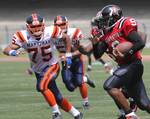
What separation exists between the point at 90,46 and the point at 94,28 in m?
0.34

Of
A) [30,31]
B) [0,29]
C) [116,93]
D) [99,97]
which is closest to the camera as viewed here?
[116,93]

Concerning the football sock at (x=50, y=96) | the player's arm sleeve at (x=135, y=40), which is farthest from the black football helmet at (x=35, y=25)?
the player's arm sleeve at (x=135, y=40)

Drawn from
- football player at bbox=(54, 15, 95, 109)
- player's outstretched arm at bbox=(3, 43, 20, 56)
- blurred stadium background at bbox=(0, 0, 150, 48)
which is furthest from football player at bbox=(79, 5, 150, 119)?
blurred stadium background at bbox=(0, 0, 150, 48)

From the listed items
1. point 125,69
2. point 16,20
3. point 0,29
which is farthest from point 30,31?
point 16,20

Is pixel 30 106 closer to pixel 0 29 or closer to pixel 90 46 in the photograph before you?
pixel 90 46

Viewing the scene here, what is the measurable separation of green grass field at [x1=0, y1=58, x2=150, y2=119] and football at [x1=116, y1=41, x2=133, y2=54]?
1713mm

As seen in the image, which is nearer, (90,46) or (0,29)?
(90,46)

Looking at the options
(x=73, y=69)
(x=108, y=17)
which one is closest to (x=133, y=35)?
(x=108, y=17)

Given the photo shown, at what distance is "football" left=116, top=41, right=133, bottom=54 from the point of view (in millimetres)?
6770

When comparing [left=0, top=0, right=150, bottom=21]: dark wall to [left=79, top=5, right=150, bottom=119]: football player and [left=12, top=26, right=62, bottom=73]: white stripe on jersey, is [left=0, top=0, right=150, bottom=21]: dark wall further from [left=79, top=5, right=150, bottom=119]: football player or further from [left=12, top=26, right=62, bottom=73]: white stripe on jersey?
[left=79, top=5, right=150, bottom=119]: football player

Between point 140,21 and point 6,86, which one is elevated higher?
point 6,86

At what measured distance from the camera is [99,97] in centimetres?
1071

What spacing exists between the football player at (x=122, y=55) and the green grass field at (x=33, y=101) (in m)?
1.40

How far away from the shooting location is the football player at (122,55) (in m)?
6.75
